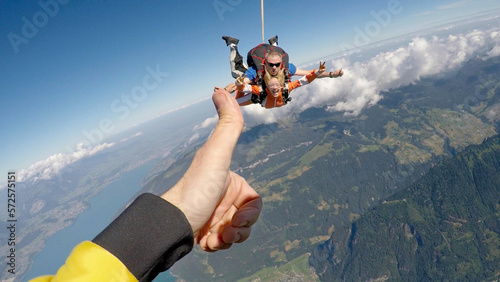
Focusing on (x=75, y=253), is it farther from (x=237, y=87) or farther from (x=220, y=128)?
(x=237, y=87)

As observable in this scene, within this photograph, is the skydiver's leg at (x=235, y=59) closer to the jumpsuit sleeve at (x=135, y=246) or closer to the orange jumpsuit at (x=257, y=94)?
the orange jumpsuit at (x=257, y=94)

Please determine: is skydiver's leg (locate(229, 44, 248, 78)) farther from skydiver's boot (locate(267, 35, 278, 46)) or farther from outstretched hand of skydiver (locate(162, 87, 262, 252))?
outstretched hand of skydiver (locate(162, 87, 262, 252))

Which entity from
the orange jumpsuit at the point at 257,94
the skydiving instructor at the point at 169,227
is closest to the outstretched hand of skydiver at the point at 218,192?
the skydiving instructor at the point at 169,227

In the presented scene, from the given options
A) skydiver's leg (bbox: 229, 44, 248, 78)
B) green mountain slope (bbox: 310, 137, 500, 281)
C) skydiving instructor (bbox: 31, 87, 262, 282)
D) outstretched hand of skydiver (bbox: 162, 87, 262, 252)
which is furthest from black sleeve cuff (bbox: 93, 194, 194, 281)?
green mountain slope (bbox: 310, 137, 500, 281)

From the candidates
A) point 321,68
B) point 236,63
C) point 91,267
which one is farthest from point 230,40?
point 91,267

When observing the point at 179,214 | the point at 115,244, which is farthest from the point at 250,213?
the point at 115,244

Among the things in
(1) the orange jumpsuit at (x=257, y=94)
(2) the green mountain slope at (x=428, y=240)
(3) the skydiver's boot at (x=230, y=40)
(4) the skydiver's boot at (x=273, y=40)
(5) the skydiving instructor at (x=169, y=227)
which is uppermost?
(3) the skydiver's boot at (x=230, y=40)

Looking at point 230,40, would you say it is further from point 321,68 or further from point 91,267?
point 91,267
